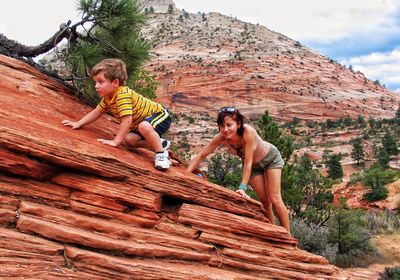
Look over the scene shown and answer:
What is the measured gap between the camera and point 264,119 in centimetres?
1472

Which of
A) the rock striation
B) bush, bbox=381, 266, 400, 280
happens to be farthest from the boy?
bush, bbox=381, 266, 400, 280

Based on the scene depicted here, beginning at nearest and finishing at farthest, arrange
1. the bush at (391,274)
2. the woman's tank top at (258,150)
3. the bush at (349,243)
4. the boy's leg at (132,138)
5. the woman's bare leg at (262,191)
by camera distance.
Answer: the boy's leg at (132,138), the woman's tank top at (258,150), the woman's bare leg at (262,191), the bush at (391,274), the bush at (349,243)

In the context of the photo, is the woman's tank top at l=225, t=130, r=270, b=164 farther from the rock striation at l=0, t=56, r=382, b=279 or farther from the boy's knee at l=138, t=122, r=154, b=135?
the boy's knee at l=138, t=122, r=154, b=135

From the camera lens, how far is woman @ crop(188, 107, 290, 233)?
200 inches

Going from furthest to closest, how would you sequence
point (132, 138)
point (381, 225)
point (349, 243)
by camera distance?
1. point (381, 225)
2. point (349, 243)
3. point (132, 138)

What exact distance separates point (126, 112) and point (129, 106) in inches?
3.4

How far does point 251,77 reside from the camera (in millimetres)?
91250

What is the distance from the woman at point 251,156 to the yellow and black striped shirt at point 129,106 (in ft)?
2.89

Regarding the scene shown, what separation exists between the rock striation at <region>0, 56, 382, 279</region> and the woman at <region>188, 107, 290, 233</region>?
0.38 meters

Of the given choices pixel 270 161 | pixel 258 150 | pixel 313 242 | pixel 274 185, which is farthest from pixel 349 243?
pixel 258 150

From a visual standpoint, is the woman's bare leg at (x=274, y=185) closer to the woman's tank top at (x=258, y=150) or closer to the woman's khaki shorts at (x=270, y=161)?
the woman's khaki shorts at (x=270, y=161)

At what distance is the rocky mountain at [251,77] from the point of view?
282 ft

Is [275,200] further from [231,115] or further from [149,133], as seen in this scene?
[149,133]

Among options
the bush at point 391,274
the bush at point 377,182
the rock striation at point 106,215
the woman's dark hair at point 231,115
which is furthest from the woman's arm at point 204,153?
the bush at point 377,182
